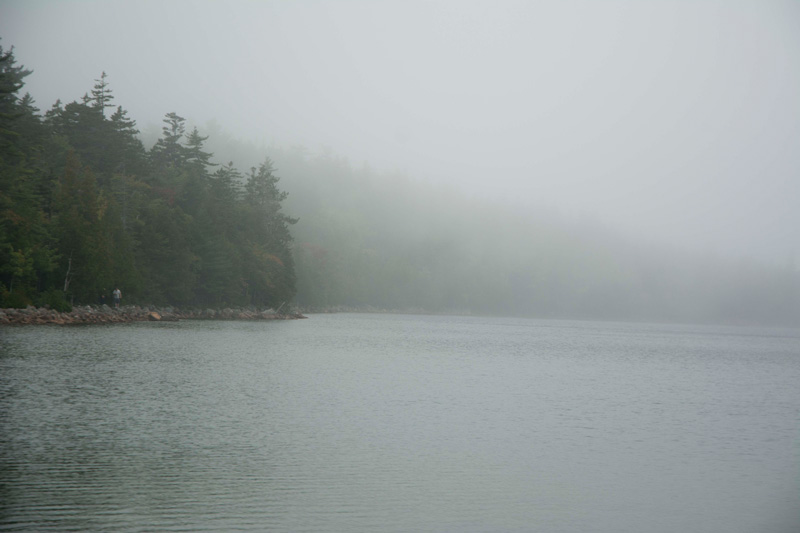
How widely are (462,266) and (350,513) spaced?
6926 inches

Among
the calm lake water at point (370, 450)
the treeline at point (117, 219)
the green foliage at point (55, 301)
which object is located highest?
the treeline at point (117, 219)

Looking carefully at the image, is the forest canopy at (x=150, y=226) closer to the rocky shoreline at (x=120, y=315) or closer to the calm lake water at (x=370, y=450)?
the rocky shoreline at (x=120, y=315)

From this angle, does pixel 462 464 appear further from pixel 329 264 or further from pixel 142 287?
pixel 329 264

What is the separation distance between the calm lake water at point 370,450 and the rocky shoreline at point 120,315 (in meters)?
17.1

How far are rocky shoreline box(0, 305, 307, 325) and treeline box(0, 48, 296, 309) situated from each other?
4.58ft

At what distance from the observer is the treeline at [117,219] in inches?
2016

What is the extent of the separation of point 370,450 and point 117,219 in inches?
2150

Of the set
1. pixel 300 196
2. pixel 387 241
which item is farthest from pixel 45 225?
pixel 387 241

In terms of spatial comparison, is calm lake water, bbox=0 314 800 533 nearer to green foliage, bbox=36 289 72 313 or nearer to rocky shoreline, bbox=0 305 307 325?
rocky shoreline, bbox=0 305 307 325

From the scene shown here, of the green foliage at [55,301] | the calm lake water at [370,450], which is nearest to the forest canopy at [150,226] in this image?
the green foliage at [55,301]

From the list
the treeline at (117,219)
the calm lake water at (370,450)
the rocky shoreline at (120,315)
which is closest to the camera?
the calm lake water at (370,450)

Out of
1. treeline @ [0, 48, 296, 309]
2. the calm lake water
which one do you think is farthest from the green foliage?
the calm lake water

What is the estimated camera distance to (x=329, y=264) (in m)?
141

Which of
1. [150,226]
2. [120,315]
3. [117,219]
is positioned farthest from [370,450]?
[150,226]
